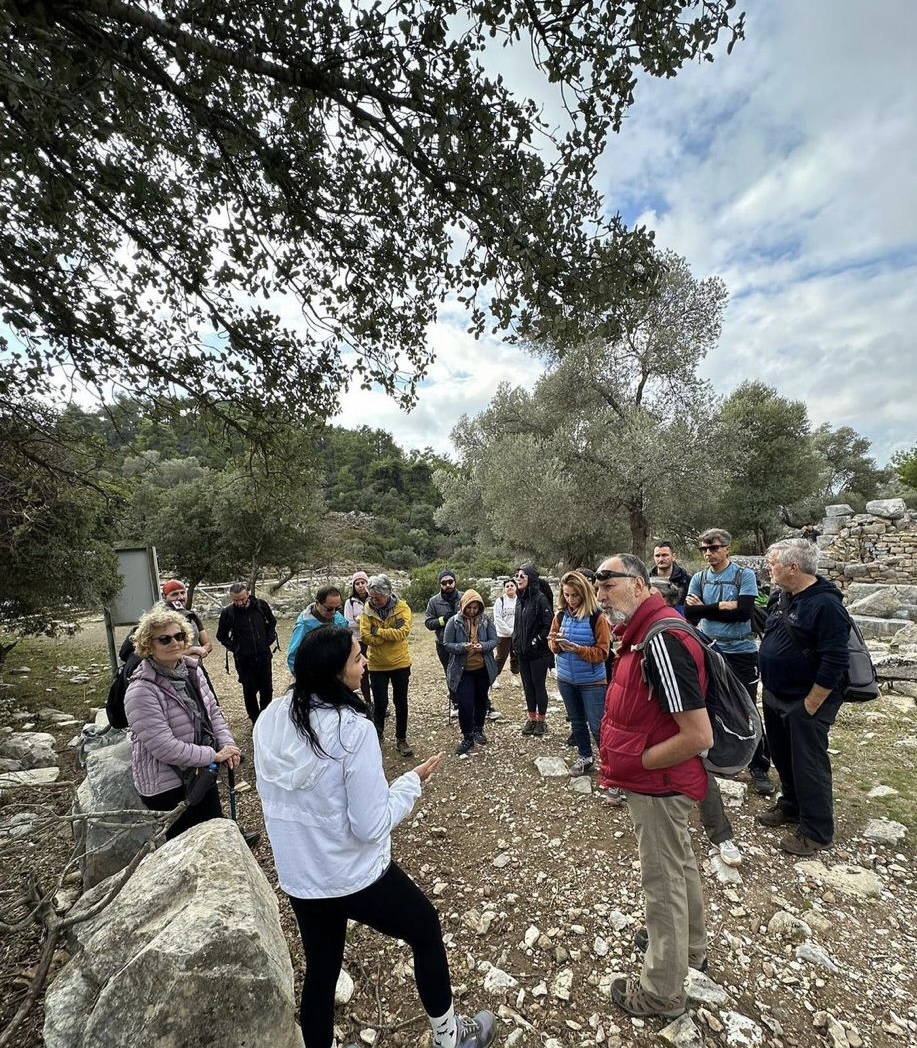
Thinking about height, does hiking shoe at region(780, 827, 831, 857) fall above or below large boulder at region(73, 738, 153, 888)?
below

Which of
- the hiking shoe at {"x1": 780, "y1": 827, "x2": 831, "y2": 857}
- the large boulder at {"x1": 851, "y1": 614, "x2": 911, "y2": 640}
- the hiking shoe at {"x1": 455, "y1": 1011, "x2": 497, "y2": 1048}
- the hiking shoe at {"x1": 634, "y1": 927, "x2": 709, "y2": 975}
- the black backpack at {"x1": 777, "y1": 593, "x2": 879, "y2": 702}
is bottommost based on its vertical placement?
the large boulder at {"x1": 851, "y1": 614, "x2": 911, "y2": 640}

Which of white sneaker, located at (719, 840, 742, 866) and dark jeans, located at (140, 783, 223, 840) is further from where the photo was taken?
white sneaker, located at (719, 840, 742, 866)

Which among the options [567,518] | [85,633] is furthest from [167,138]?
[85,633]

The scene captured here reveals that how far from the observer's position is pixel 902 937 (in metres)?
2.77

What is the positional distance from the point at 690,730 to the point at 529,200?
3399mm

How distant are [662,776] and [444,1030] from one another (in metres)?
1.44

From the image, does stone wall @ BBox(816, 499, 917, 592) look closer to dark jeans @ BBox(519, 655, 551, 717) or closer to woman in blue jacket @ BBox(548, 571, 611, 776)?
dark jeans @ BBox(519, 655, 551, 717)

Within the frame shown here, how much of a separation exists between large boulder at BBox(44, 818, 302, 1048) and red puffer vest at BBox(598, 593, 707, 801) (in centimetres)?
162

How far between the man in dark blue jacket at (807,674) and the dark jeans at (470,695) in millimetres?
2899

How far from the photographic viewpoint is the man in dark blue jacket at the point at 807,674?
→ 332 cm

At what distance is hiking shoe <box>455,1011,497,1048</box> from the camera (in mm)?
2188

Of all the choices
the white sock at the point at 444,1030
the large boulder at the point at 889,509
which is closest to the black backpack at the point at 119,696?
the white sock at the point at 444,1030

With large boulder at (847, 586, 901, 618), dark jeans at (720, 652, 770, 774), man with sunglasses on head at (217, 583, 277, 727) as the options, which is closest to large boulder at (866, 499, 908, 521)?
large boulder at (847, 586, 901, 618)

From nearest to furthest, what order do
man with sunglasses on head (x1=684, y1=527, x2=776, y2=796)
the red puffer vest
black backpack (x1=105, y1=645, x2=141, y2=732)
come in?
the red puffer vest < black backpack (x1=105, y1=645, x2=141, y2=732) < man with sunglasses on head (x1=684, y1=527, x2=776, y2=796)
